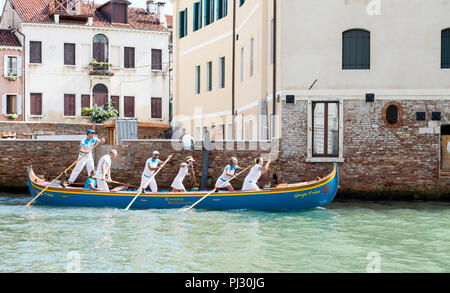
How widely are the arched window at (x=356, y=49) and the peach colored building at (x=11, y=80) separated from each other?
825 inches

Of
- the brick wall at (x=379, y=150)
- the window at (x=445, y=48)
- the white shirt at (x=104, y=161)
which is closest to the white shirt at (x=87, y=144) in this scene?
the white shirt at (x=104, y=161)

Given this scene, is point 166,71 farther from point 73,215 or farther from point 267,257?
point 267,257

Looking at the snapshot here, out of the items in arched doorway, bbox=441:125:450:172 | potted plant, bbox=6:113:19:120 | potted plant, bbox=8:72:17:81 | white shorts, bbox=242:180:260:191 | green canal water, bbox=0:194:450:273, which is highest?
potted plant, bbox=8:72:17:81

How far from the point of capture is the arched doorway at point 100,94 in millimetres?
36969

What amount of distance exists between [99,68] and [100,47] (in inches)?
42.4

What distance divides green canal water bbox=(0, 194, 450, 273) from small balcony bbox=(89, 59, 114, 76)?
64.8 ft

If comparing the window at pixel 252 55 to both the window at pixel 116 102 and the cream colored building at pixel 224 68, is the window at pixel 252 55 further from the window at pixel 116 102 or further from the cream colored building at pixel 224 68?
the window at pixel 116 102

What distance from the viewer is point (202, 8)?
87.4ft

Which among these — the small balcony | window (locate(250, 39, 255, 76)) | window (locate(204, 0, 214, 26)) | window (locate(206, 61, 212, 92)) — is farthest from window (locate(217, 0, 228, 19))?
the small balcony

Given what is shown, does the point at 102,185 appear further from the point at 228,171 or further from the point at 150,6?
the point at 150,6

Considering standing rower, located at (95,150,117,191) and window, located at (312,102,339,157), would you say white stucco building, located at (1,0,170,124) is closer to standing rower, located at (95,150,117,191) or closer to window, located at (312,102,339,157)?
standing rower, located at (95,150,117,191)

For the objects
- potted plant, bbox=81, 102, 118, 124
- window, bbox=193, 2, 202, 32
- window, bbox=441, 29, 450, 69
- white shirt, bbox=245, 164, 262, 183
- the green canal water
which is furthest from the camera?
potted plant, bbox=81, 102, 118, 124

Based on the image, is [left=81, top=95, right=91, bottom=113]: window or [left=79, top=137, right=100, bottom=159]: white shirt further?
[left=81, top=95, right=91, bottom=113]: window

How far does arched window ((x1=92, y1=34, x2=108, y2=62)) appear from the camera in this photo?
121 feet
